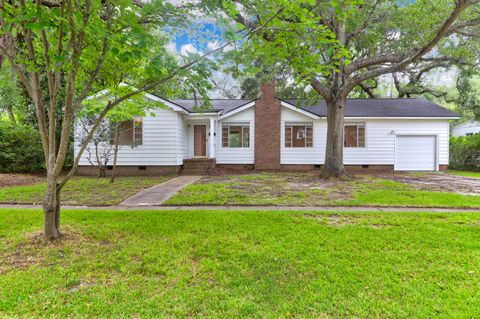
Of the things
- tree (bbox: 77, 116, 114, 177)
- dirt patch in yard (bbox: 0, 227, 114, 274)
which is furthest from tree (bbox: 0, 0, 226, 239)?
tree (bbox: 77, 116, 114, 177)

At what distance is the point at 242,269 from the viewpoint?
10.3 feet

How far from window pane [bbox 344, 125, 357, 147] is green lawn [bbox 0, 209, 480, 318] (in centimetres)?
1101

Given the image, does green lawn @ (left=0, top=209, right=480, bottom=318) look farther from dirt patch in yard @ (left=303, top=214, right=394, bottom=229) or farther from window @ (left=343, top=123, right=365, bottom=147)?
window @ (left=343, top=123, right=365, bottom=147)

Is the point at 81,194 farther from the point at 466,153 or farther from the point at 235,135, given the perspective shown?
the point at 466,153

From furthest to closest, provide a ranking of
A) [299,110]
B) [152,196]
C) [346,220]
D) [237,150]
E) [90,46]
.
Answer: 1. [237,150]
2. [299,110]
3. [152,196]
4. [346,220]
5. [90,46]

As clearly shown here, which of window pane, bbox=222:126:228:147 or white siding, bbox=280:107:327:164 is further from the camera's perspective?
window pane, bbox=222:126:228:147

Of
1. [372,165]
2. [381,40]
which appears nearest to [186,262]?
[381,40]

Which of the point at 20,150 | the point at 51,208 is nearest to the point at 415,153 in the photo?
the point at 51,208

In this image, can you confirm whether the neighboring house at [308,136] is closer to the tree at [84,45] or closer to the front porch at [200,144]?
the front porch at [200,144]

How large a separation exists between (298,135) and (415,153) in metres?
7.15

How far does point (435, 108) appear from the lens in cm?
1570

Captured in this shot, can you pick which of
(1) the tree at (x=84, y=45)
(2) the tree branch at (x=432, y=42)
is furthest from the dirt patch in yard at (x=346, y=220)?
(2) the tree branch at (x=432, y=42)

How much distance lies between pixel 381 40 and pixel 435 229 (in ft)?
31.2

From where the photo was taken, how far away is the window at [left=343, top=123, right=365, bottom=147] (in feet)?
51.2
